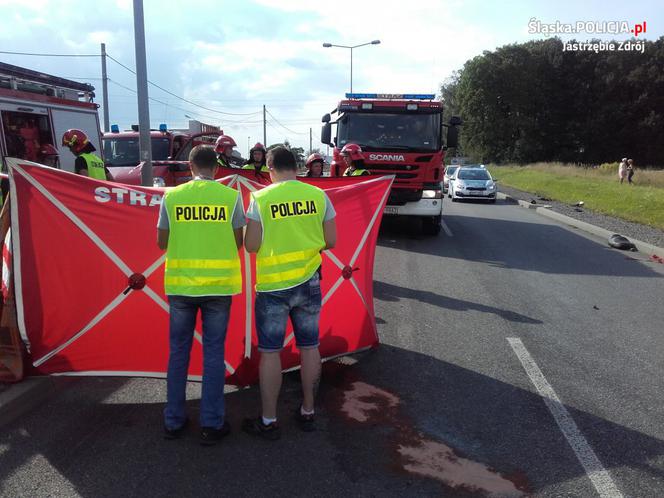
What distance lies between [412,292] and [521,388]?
3.11 m

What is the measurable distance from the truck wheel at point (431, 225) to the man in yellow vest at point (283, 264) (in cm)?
889

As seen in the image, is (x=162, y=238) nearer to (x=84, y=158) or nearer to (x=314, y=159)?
(x=84, y=158)

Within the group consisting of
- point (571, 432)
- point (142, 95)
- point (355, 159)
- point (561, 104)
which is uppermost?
point (561, 104)

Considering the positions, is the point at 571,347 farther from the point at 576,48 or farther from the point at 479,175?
the point at 576,48

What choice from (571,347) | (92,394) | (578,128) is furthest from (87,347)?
(578,128)

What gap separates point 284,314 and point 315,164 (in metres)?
4.45

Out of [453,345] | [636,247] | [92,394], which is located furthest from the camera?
[636,247]

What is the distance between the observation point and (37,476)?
307 cm

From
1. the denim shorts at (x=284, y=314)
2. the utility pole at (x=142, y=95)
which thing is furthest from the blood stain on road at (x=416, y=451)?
the utility pole at (x=142, y=95)

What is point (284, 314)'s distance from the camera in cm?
350

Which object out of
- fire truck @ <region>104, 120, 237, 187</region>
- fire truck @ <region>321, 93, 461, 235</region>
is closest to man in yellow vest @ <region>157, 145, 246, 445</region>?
fire truck @ <region>321, 93, 461, 235</region>

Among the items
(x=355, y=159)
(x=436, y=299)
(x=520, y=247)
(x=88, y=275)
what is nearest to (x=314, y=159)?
(x=355, y=159)

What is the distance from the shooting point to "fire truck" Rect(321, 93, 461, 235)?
11.5 m

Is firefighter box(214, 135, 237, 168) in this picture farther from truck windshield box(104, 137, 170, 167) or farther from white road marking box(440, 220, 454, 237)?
white road marking box(440, 220, 454, 237)
